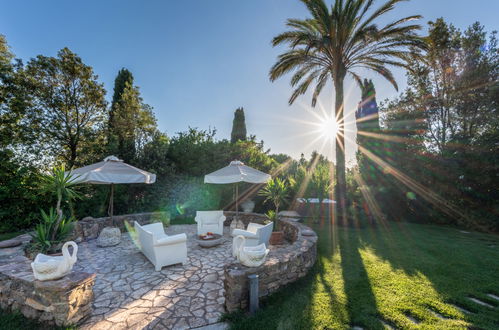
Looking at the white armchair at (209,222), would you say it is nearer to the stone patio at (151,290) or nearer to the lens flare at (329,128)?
the stone patio at (151,290)

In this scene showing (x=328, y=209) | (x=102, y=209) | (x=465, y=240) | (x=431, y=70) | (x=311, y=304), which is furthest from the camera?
(x=431, y=70)

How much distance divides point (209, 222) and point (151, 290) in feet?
11.9

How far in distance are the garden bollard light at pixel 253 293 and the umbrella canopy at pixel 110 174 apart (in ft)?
14.8

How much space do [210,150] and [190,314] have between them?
31.0 feet

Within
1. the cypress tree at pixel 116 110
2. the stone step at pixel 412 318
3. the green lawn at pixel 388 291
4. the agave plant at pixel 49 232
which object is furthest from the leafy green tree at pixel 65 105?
the stone step at pixel 412 318

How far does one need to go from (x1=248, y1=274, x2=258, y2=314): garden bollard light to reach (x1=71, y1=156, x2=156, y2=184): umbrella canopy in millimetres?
4515

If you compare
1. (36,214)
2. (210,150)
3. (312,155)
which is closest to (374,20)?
(210,150)

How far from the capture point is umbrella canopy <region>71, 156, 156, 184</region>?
5.48 m

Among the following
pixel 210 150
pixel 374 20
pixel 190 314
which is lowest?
pixel 190 314

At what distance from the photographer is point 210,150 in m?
12.0

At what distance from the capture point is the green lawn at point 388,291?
2.93 metres

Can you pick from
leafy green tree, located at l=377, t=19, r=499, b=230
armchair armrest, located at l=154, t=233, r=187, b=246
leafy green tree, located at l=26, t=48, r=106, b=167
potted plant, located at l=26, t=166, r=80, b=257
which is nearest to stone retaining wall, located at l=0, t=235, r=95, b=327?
armchair armrest, located at l=154, t=233, r=187, b=246

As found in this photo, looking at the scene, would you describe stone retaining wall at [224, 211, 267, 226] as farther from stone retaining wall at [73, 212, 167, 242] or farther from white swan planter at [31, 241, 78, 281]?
white swan planter at [31, 241, 78, 281]

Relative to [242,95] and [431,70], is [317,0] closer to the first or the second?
[242,95]
